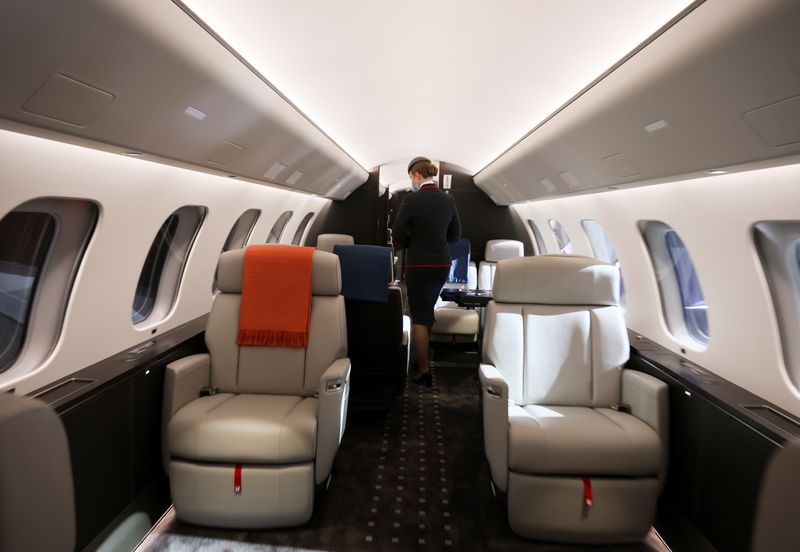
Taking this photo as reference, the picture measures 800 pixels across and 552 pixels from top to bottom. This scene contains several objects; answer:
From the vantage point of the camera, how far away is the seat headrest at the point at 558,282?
2908 millimetres

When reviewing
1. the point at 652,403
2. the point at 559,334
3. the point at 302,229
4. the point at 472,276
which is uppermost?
the point at 302,229

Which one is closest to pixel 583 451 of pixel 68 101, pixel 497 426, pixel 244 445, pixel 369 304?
pixel 497 426

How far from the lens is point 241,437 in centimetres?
232

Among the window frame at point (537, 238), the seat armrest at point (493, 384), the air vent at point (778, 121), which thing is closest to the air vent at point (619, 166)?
the air vent at point (778, 121)

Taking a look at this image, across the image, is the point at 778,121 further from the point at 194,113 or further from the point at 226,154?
the point at 226,154

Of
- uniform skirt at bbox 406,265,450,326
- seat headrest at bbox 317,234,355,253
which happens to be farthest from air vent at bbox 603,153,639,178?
seat headrest at bbox 317,234,355,253

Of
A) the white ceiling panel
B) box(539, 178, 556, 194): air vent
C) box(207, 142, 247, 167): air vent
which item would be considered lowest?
box(207, 142, 247, 167): air vent

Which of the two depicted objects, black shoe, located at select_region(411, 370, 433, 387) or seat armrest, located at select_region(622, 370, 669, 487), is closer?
seat armrest, located at select_region(622, 370, 669, 487)

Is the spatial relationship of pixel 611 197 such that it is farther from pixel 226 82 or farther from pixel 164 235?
pixel 164 235

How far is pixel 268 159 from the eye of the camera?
12.5 feet

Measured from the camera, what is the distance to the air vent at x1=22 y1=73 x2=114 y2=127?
1626mm

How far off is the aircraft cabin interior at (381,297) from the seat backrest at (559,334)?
1 cm

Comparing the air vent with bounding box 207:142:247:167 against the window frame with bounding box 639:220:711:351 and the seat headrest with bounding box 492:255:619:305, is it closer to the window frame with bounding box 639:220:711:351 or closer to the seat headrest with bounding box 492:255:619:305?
the seat headrest with bounding box 492:255:619:305

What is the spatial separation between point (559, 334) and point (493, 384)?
27.8 inches
